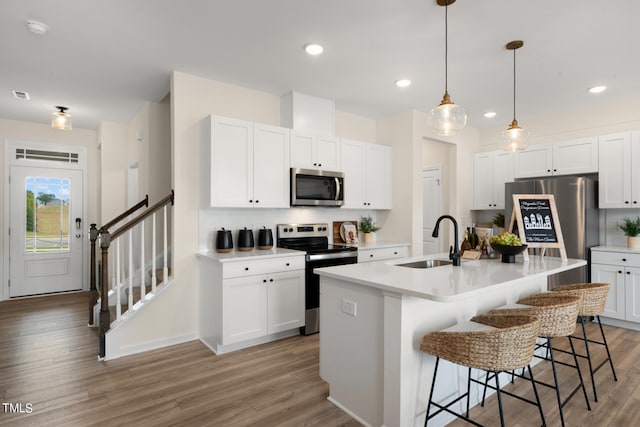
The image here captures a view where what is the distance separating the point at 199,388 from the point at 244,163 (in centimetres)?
205

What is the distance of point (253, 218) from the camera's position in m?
4.04

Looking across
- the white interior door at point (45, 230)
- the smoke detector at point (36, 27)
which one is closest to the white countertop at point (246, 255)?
the smoke detector at point (36, 27)

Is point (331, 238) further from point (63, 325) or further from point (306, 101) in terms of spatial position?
point (63, 325)

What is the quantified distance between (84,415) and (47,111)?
14.0 ft

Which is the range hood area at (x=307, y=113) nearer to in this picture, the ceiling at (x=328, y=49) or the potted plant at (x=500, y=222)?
the ceiling at (x=328, y=49)

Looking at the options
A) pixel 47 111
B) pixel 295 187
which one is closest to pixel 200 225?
pixel 295 187

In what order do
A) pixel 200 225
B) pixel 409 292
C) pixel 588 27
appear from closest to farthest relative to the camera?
pixel 409 292, pixel 588 27, pixel 200 225

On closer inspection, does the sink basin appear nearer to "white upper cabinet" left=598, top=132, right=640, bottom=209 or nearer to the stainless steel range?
the stainless steel range

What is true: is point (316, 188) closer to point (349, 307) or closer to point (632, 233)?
point (349, 307)

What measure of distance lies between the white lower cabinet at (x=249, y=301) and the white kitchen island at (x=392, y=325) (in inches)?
43.4

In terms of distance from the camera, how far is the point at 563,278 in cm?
420

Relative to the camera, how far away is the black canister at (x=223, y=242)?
361cm

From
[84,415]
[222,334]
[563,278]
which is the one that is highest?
[563,278]

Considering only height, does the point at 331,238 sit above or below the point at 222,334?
above
